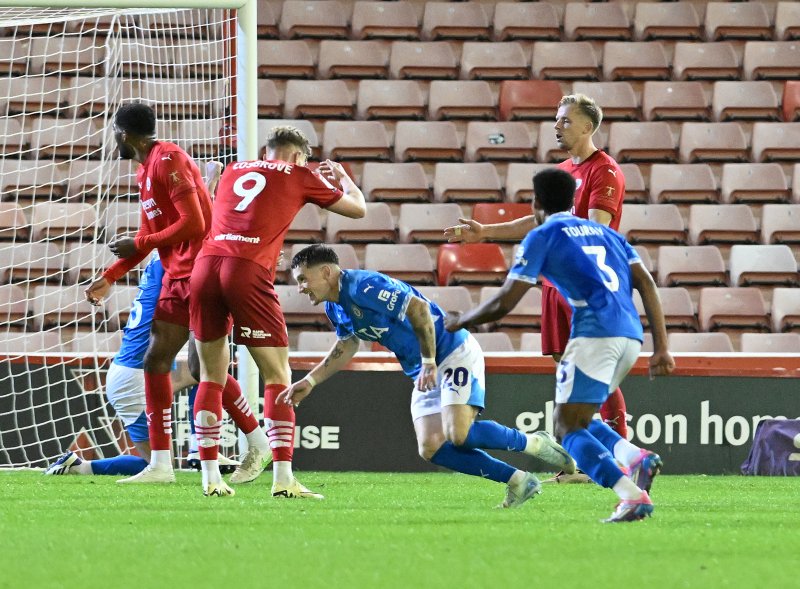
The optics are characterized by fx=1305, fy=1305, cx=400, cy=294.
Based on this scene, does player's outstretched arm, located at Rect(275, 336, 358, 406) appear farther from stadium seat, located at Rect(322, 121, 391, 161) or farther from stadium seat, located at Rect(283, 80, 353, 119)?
stadium seat, located at Rect(283, 80, 353, 119)

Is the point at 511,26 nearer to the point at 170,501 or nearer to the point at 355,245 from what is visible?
the point at 355,245

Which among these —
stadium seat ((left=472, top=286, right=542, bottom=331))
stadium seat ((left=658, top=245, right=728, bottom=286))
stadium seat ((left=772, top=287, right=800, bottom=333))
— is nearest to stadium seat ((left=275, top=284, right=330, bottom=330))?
stadium seat ((left=472, top=286, right=542, bottom=331))

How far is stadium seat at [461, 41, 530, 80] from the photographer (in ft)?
42.5

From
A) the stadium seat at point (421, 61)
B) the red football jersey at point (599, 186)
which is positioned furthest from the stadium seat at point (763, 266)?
the red football jersey at point (599, 186)

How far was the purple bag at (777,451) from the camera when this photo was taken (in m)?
8.51

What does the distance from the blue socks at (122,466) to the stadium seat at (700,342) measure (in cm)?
466

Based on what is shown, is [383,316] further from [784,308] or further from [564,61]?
[564,61]

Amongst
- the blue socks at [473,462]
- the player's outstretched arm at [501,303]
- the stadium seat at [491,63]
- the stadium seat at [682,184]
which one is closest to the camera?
the player's outstretched arm at [501,303]

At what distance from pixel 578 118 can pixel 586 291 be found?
2040mm

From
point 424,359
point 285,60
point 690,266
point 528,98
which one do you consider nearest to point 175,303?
point 424,359

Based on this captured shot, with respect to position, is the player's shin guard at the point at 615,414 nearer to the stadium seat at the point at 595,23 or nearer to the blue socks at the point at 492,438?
the blue socks at the point at 492,438

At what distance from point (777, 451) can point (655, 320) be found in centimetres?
388

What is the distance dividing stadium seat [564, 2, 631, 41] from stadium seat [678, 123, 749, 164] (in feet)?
4.93

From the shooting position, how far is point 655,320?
5.08 m
